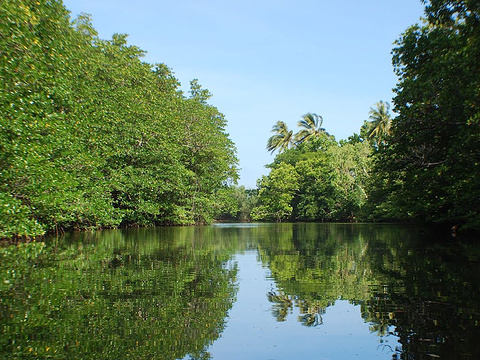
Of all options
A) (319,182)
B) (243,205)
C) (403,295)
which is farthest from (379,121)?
(403,295)

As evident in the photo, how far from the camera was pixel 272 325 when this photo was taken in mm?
4785

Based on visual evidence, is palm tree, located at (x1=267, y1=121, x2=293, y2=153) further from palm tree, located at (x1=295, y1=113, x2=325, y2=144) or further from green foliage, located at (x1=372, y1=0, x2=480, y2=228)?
green foliage, located at (x1=372, y1=0, x2=480, y2=228)

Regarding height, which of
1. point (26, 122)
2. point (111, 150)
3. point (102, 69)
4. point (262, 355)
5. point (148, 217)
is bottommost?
point (262, 355)

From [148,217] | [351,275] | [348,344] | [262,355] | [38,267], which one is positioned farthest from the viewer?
[148,217]

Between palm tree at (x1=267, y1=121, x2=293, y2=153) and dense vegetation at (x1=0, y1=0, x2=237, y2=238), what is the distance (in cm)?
3796

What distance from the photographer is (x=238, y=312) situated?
5457 mm

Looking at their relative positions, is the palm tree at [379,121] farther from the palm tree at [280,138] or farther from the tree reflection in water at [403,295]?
the tree reflection in water at [403,295]

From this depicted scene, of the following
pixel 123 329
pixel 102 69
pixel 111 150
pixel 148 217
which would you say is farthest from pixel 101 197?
pixel 123 329

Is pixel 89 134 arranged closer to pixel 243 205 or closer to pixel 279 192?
pixel 279 192

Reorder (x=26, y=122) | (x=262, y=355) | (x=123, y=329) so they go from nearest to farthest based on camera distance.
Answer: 1. (x=262, y=355)
2. (x=123, y=329)
3. (x=26, y=122)

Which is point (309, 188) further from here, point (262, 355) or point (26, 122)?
point (262, 355)

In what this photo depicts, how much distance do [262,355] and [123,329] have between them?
64.9 inches

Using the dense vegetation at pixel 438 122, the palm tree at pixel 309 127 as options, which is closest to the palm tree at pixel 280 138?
the palm tree at pixel 309 127

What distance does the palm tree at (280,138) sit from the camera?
284 feet
